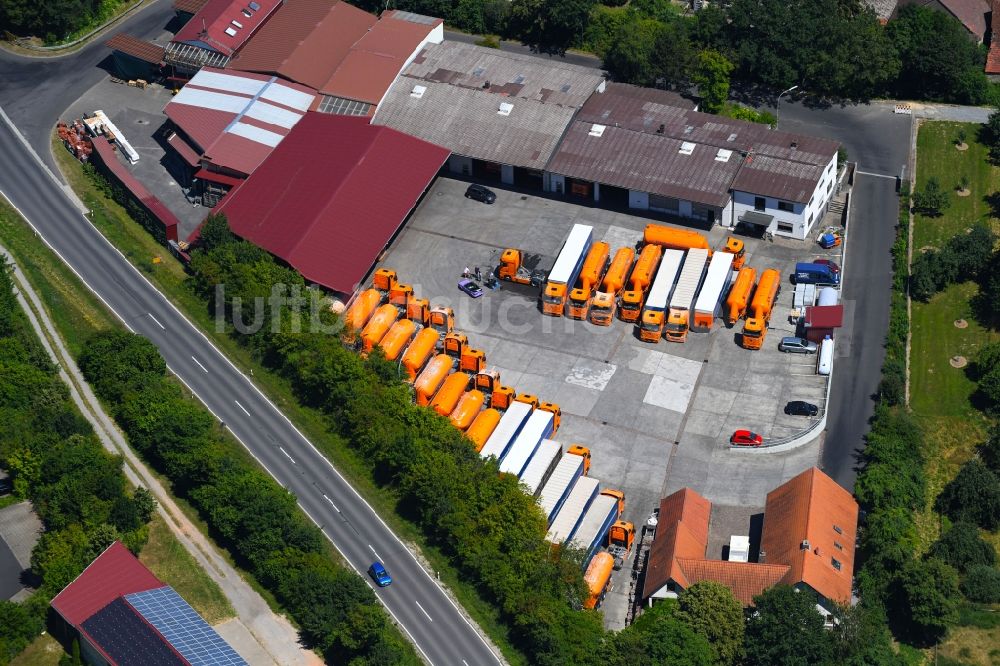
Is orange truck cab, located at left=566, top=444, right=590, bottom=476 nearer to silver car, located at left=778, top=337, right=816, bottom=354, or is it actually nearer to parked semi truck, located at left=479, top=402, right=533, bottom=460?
parked semi truck, located at left=479, top=402, right=533, bottom=460

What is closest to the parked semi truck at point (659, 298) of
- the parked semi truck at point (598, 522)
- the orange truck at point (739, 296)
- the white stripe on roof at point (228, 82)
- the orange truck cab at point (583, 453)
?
the orange truck at point (739, 296)

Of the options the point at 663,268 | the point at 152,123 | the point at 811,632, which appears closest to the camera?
the point at 811,632

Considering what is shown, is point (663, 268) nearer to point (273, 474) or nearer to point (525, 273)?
point (525, 273)

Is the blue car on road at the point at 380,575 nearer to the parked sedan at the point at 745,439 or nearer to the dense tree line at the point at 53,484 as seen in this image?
the dense tree line at the point at 53,484

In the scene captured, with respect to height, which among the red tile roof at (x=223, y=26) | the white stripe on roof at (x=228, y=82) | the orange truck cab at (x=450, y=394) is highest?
the red tile roof at (x=223, y=26)

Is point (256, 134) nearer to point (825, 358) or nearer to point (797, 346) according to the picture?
point (797, 346)

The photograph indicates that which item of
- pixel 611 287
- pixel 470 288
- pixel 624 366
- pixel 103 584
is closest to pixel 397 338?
pixel 470 288

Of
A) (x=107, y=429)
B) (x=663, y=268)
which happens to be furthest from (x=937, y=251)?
(x=107, y=429)
